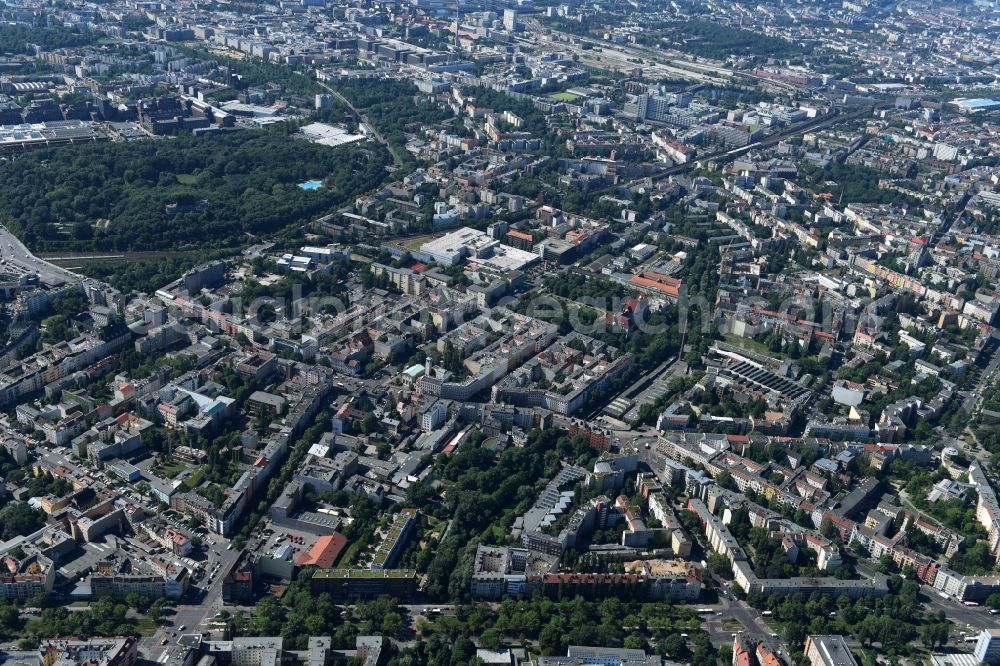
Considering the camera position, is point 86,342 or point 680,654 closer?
point 680,654

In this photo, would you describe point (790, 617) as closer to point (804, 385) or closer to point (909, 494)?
point (909, 494)

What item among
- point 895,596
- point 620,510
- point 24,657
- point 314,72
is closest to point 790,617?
point 895,596

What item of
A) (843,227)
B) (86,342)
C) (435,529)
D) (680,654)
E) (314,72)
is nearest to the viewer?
(680,654)

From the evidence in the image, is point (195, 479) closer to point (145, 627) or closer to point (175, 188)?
point (145, 627)

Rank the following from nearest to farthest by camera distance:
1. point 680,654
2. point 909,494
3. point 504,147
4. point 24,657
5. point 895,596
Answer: point 24,657 → point 680,654 → point 895,596 → point 909,494 → point 504,147

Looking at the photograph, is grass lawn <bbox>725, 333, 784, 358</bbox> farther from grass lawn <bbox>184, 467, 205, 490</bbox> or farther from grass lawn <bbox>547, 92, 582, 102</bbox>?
grass lawn <bbox>547, 92, 582, 102</bbox>

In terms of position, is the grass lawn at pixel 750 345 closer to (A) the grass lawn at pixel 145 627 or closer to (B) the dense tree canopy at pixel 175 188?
(B) the dense tree canopy at pixel 175 188
